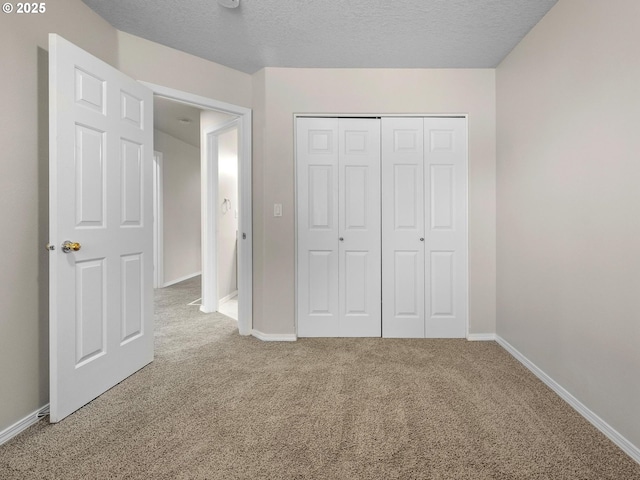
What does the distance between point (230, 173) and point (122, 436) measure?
3333mm

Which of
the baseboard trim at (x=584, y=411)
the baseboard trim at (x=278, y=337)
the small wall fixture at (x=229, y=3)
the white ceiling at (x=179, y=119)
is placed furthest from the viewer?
the white ceiling at (x=179, y=119)

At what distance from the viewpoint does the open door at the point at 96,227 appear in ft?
5.49

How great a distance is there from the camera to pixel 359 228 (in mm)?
2967

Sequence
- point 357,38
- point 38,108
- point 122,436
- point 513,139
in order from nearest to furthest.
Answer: point 122,436
point 38,108
point 357,38
point 513,139

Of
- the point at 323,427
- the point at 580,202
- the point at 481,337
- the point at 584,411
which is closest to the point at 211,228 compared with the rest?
the point at 323,427

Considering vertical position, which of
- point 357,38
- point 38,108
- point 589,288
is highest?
point 357,38

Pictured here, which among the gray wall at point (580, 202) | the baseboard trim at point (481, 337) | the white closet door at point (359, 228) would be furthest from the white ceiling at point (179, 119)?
the baseboard trim at point (481, 337)

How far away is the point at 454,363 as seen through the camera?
240 centimetres

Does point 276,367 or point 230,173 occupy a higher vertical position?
point 230,173

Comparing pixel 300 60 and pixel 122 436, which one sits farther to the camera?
pixel 300 60

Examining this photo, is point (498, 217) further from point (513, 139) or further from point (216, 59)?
point (216, 59)

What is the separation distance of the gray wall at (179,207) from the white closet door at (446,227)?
4566mm

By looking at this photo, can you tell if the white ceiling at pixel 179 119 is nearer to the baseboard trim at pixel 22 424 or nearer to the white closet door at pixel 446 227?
the white closet door at pixel 446 227

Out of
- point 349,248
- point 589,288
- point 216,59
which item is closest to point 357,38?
point 216,59
